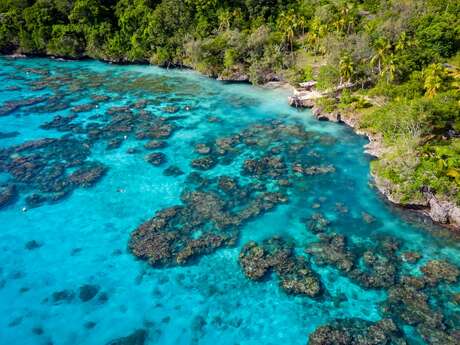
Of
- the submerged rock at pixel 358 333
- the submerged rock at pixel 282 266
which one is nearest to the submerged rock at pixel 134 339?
the submerged rock at pixel 282 266

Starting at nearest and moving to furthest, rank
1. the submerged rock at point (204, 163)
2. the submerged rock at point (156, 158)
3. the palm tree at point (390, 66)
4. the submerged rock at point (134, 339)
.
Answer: the submerged rock at point (134, 339) → the submerged rock at point (204, 163) → the submerged rock at point (156, 158) → the palm tree at point (390, 66)

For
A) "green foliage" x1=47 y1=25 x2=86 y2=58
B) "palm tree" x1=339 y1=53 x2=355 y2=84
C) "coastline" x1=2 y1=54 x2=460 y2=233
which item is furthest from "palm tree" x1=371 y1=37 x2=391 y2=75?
"green foliage" x1=47 y1=25 x2=86 y2=58

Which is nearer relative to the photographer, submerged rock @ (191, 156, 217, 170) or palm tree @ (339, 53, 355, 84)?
submerged rock @ (191, 156, 217, 170)

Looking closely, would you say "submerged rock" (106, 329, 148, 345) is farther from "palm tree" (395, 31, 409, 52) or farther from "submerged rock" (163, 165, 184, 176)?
"palm tree" (395, 31, 409, 52)

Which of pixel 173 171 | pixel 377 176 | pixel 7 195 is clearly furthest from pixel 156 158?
pixel 377 176

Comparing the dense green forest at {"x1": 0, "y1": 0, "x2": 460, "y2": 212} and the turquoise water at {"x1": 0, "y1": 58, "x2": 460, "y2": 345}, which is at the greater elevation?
the dense green forest at {"x1": 0, "y1": 0, "x2": 460, "y2": 212}

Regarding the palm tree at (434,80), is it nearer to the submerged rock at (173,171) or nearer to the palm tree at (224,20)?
the submerged rock at (173,171)

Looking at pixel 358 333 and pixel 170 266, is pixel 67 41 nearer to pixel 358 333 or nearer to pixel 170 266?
pixel 170 266
